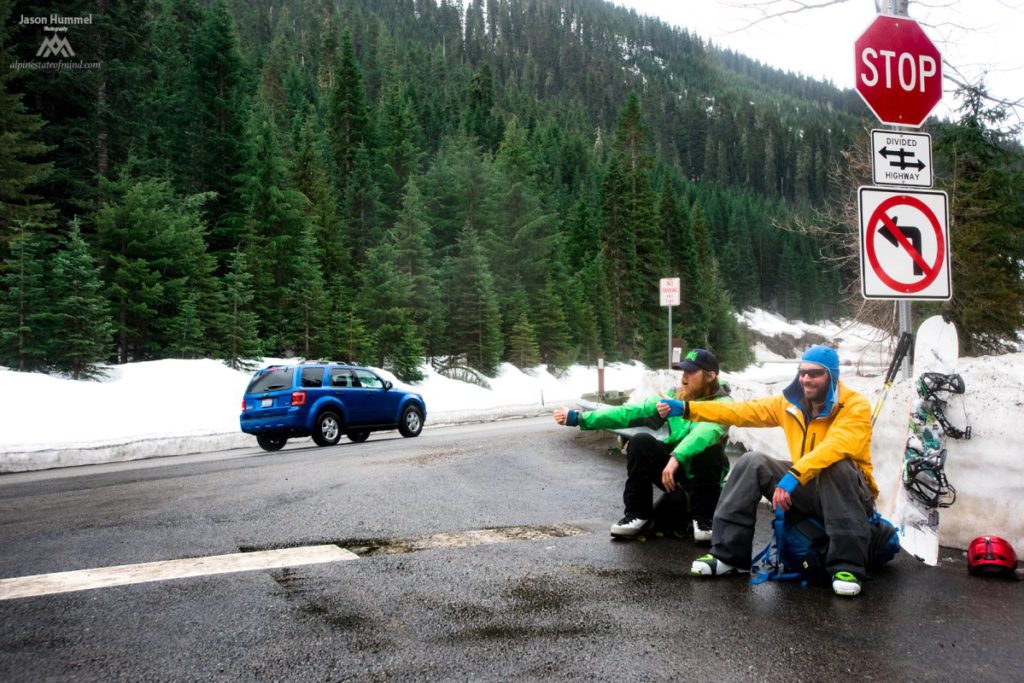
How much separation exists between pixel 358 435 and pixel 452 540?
10956 mm

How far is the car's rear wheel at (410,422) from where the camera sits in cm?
1686

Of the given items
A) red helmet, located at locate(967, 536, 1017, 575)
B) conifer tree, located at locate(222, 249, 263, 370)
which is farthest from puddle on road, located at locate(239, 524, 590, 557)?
conifer tree, located at locate(222, 249, 263, 370)

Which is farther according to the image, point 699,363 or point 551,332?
point 551,332

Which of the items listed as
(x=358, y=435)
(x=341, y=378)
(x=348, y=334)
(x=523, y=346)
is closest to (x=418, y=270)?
(x=348, y=334)

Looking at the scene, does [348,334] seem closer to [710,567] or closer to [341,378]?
[341,378]

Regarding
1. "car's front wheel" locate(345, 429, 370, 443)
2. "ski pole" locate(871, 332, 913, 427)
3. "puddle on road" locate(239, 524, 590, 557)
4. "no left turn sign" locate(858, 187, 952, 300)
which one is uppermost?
"no left turn sign" locate(858, 187, 952, 300)

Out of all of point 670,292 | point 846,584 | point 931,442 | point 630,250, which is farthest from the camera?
point 630,250

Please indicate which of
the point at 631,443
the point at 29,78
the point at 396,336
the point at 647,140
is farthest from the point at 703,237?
the point at 631,443

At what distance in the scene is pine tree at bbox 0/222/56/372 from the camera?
20.3 metres

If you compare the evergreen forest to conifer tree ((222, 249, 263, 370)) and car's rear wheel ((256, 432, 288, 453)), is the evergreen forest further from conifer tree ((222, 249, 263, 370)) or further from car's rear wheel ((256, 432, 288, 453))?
car's rear wheel ((256, 432, 288, 453))

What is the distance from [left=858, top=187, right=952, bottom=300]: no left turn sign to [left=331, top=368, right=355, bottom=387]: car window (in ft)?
38.1

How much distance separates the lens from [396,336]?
1287 inches

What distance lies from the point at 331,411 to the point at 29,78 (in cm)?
2614

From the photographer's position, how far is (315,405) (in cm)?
1504
